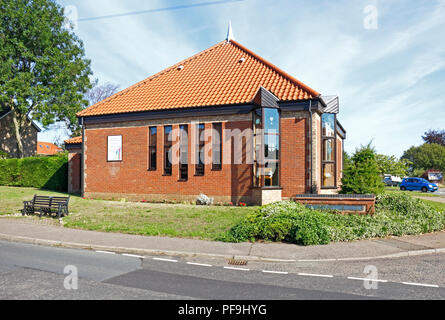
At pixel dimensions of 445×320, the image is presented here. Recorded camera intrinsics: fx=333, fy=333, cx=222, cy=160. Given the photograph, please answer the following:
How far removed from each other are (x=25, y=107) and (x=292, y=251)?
33.6 metres

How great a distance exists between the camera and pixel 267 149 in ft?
54.5

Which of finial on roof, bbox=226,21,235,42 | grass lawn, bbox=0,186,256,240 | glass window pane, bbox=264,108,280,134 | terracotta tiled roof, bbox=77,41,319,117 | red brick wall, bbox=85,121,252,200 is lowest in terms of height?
grass lawn, bbox=0,186,256,240

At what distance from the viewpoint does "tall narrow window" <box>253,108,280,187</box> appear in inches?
647

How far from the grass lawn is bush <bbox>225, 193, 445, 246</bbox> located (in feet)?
3.78

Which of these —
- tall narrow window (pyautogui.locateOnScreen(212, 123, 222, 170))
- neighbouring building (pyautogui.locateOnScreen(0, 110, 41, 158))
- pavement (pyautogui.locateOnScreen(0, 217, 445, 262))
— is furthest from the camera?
neighbouring building (pyautogui.locateOnScreen(0, 110, 41, 158))

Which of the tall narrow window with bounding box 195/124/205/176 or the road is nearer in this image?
the road

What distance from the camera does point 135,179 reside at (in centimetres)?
1945

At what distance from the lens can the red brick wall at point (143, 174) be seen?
56.4 ft

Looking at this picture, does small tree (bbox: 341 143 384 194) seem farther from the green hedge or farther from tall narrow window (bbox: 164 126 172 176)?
the green hedge

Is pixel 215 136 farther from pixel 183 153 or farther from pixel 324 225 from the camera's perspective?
pixel 324 225

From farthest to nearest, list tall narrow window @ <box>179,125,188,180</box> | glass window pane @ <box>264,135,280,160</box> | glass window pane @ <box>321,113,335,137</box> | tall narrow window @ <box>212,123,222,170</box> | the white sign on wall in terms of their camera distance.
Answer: the white sign on wall, tall narrow window @ <box>179,125,188,180</box>, tall narrow window @ <box>212,123,222,170</box>, glass window pane @ <box>321,113,335,137</box>, glass window pane @ <box>264,135,280,160</box>

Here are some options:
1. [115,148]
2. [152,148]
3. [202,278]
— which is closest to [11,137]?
[115,148]

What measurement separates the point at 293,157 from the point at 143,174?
8.61 meters

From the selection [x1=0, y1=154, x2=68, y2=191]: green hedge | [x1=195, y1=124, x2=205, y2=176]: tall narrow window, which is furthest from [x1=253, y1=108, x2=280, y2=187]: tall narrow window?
[x1=0, y1=154, x2=68, y2=191]: green hedge
